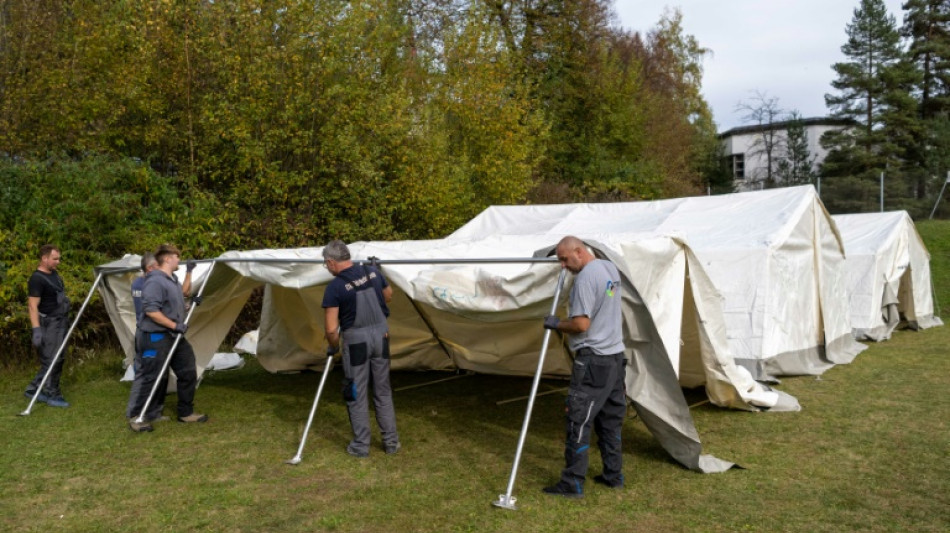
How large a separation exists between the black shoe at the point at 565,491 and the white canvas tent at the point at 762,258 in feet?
8.53

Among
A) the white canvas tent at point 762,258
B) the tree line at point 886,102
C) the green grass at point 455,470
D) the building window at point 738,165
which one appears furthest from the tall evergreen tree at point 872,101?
the green grass at point 455,470

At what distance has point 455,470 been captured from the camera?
5.58 metres

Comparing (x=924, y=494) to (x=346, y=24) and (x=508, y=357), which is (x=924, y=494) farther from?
(x=346, y=24)

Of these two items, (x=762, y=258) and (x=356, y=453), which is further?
(x=762, y=258)

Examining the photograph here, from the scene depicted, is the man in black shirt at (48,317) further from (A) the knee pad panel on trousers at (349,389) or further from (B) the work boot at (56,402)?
(A) the knee pad panel on trousers at (349,389)

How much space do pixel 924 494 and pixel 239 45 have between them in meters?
11.5

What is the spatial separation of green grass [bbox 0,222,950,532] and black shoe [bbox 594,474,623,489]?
76mm

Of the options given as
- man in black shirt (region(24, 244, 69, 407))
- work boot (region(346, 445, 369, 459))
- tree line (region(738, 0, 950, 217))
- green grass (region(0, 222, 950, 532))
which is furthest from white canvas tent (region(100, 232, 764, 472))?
tree line (region(738, 0, 950, 217))

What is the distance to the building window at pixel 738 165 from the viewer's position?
42688 mm

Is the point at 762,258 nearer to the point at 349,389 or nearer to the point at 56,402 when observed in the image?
the point at 349,389

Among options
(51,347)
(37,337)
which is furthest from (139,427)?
(51,347)

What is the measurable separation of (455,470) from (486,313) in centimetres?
122

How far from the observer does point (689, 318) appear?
6.79 meters

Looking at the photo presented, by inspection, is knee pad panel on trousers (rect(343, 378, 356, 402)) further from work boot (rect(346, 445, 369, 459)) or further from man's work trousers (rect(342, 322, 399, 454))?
work boot (rect(346, 445, 369, 459))
